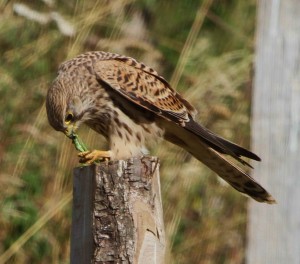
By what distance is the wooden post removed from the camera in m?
2.82

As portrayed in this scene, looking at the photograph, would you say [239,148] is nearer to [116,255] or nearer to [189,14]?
[116,255]

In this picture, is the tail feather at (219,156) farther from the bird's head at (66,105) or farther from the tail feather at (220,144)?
the bird's head at (66,105)

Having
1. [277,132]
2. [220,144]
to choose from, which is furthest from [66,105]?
[277,132]

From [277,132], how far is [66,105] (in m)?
1.03

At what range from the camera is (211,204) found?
5586 millimetres

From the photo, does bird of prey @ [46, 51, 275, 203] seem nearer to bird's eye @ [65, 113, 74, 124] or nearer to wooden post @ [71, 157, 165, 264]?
bird's eye @ [65, 113, 74, 124]

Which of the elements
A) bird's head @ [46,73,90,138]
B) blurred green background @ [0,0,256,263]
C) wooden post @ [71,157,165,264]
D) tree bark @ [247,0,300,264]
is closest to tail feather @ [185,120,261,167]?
tree bark @ [247,0,300,264]

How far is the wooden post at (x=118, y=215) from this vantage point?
2820 millimetres

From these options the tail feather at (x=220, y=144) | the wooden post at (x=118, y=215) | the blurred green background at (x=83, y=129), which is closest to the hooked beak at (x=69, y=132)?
the tail feather at (x=220, y=144)

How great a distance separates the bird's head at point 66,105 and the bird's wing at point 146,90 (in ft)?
0.49

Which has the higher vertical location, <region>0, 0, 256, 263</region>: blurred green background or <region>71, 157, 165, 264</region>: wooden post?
<region>0, 0, 256, 263</region>: blurred green background

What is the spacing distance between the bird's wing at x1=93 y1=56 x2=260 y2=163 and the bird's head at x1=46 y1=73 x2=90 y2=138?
0.49 ft

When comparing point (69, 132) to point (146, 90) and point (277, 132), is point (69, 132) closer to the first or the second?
point (146, 90)

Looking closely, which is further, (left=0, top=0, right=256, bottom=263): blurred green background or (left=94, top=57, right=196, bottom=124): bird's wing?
(left=0, top=0, right=256, bottom=263): blurred green background
